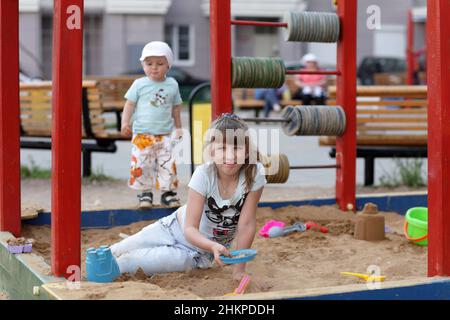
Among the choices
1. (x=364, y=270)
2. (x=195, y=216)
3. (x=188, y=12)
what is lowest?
(x=364, y=270)

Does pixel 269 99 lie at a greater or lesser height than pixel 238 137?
greater

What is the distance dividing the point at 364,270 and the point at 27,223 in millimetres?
2163

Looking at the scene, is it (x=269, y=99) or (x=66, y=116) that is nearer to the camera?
(x=66, y=116)

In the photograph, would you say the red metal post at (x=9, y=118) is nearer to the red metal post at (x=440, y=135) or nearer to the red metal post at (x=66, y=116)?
the red metal post at (x=66, y=116)

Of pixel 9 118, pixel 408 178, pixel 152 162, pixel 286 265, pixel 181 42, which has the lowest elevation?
pixel 286 265

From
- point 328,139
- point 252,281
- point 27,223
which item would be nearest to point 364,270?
point 252,281

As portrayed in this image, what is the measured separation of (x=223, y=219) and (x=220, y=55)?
5.74ft

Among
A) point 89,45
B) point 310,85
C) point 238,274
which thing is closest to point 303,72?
point 238,274

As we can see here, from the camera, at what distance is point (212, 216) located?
4.00m

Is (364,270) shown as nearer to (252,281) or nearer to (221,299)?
(252,281)

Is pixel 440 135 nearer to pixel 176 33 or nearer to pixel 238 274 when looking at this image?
pixel 238 274
